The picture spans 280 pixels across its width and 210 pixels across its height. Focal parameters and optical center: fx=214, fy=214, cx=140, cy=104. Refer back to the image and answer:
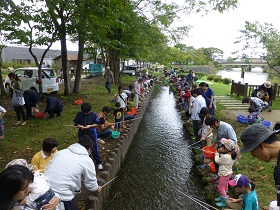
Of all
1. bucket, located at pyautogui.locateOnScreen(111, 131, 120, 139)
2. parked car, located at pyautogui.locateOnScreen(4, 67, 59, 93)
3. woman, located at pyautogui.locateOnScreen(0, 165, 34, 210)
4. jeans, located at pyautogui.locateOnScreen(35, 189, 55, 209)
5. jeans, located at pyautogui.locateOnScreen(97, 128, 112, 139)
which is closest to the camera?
woman, located at pyautogui.locateOnScreen(0, 165, 34, 210)

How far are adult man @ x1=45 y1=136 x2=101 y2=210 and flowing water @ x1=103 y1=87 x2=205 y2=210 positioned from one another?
2.00 m

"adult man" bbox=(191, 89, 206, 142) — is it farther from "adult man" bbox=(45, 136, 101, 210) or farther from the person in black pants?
the person in black pants

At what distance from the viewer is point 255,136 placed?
6.67 ft

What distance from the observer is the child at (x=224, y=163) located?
13.6ft

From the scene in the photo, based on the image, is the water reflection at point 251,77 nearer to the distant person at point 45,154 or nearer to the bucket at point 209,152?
the bucket at point 209,152

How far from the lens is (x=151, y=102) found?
51.4ft

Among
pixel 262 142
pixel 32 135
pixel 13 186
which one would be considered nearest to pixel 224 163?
pixel 262 142

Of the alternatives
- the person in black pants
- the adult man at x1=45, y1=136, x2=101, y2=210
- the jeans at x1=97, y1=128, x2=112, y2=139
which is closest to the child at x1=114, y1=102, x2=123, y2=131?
the jeans at x1=97, y1=128, x2=112, y2=139

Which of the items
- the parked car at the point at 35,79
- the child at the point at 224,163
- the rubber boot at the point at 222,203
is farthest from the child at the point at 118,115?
the parked car at the point at 35,79

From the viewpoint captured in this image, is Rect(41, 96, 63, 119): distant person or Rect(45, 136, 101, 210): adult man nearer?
Rect(45, 136, 101, 210): adult man

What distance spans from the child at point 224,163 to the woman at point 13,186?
350cm

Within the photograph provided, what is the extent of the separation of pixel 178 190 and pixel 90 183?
2.85 meters

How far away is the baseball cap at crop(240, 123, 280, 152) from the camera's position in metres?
1.99

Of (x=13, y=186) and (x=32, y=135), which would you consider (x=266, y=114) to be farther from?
(x=13, y=186)
